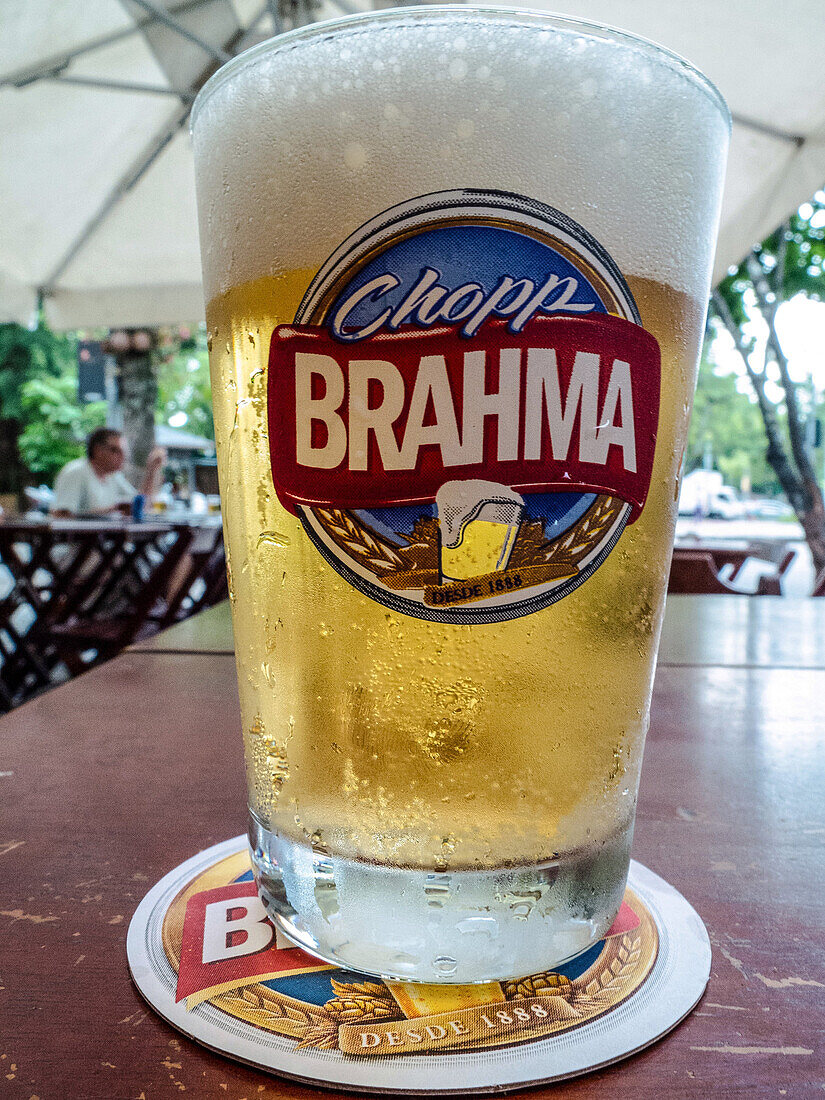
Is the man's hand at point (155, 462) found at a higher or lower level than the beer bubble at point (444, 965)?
higher

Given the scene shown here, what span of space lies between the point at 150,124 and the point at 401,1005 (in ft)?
11.2

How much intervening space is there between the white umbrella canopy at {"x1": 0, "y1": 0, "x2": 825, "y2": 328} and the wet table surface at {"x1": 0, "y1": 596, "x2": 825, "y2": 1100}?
198 centimetres

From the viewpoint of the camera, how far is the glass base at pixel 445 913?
0.36 m

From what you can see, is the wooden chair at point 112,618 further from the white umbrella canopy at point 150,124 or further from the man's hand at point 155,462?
the man's hand at point 155,462

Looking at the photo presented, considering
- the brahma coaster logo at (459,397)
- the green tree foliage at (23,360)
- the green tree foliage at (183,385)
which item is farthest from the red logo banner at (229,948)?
the green tree foliage at (23,360)

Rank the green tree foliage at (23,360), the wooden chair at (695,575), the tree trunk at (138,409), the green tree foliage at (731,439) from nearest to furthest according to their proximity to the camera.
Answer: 1. the wooden chair at (695,575)
2. the tree trunk at (138,409)
3. the green tree foliage at (23,360)
4. the green tree foliage at (731,439)

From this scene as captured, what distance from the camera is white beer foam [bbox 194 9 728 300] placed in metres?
0.35

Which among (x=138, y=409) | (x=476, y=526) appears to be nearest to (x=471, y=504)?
(x=476, y=526)

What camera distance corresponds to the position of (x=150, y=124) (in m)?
3.06

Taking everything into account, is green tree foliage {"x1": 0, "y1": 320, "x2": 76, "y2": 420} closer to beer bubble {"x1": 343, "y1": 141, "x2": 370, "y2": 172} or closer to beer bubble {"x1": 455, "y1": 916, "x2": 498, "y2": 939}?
beer bubble {"x1": 343, "y1": 141, "x2": 370, "y2": 172}

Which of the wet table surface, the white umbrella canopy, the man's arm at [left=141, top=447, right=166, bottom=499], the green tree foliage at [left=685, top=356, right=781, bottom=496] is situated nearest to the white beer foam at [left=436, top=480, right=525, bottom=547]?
the wet table surface

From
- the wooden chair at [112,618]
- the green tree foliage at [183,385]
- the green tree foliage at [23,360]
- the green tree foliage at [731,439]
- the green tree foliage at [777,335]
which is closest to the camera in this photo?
the wooden chair at [112,618]

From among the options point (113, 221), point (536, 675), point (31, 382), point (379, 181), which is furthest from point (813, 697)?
point (31, 382)

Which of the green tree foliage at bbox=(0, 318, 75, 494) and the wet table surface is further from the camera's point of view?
the green tree foliage at bbox=(0, 318, 75, 494)
